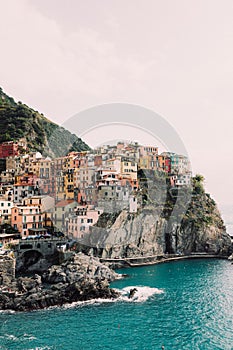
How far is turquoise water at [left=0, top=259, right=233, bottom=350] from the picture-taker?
2422 cm

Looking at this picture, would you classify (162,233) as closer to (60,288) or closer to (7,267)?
(60,288)

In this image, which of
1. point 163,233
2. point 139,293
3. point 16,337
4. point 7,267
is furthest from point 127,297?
point 163,233

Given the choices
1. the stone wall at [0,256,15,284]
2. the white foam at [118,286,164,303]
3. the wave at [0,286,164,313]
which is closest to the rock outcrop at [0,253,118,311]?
the wave at [0,286,164,313]

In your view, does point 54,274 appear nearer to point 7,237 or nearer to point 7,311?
point 7,311

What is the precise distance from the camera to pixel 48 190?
2363 inches

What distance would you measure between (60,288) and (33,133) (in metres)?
58.3

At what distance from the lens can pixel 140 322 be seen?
27594mm

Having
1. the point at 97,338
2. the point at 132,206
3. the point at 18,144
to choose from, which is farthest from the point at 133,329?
the point at 18,144

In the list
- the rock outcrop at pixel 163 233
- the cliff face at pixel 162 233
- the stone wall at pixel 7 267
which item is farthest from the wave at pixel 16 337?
the cliff face at pixel 162 233

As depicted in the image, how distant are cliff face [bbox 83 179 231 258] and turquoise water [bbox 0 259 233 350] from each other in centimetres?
1087

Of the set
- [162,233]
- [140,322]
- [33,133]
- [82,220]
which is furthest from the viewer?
[33,133]

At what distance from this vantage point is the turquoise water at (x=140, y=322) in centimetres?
2422

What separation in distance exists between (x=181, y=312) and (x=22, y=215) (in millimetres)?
28948

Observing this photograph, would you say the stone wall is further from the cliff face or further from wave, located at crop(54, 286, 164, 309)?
the cliff face
